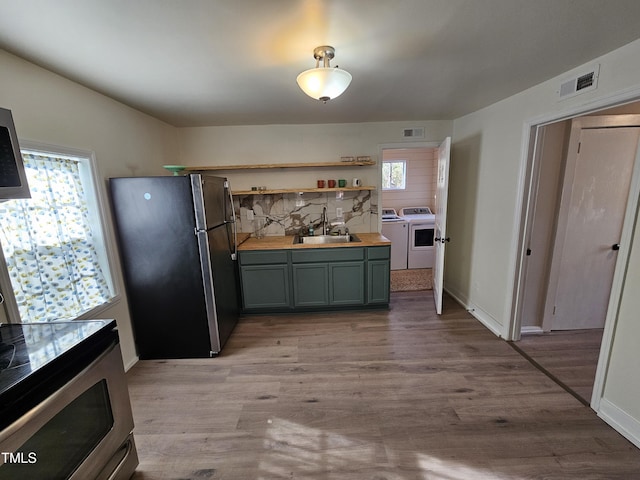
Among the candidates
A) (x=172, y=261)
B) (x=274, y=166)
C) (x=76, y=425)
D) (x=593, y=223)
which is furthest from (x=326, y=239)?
(x=76, y=425)

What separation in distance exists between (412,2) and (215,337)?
274 centimetres

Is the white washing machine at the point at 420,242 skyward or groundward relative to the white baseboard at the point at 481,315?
skyward

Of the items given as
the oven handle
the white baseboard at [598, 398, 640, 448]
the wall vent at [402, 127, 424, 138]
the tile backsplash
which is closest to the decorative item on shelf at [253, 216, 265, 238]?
the tile backsplash

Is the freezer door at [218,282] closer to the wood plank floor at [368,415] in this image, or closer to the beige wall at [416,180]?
the wood plank floor at [368,415]

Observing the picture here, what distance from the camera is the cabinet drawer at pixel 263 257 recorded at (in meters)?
3.16

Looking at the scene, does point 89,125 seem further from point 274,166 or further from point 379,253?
point 379,253

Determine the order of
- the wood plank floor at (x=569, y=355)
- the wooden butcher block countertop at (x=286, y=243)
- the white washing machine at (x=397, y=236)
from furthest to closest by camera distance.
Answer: the white washing machine at (x=397, y=236) < the wooden butcher block countertop at (x=286, y=243) < the wood plank floor at (x=569, y=355)

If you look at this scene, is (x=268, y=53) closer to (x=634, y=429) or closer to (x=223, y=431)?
(x=223, y=431)

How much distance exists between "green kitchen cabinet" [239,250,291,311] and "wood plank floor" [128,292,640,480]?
0.58 metres

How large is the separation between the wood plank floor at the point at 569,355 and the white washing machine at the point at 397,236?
224cm

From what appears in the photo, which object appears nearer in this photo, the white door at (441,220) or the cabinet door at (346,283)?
the white door at (441,220)

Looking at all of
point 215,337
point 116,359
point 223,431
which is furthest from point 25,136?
point 223,431

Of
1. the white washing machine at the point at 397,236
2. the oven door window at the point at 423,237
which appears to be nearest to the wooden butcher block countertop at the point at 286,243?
the white washing machine at the point at 397,236

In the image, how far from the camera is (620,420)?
1652 millimetres
